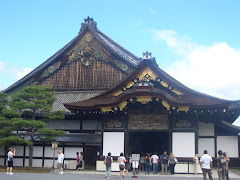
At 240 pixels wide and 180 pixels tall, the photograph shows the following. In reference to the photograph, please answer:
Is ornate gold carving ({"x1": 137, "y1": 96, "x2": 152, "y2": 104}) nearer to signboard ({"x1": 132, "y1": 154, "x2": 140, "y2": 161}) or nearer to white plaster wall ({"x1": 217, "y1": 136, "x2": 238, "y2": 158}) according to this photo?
signboard ({"x1": 132, "y1": 154, "x2": 140, "y2": 161})

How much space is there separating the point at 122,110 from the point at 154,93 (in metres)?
2.89

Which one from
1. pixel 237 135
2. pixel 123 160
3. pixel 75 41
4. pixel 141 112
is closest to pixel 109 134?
pixel 141 112

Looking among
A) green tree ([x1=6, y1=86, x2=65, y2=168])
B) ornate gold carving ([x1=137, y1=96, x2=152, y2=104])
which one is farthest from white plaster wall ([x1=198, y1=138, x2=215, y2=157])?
green tree ([x1=6, y1=86, x2=65, y2=168])

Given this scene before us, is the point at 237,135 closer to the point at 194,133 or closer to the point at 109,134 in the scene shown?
the point at 194,133

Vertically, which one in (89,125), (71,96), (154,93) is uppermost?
(71,96)

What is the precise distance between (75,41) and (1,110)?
1051 cm

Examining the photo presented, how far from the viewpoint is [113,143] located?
24938mm

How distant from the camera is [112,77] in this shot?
108 feet

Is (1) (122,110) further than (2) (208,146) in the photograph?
No

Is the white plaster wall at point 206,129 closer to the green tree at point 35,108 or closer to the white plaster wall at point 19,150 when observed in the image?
the green tree at point 35,108

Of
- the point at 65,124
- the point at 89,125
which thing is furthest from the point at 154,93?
the point at 65,124

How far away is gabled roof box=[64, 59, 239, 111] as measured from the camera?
911 inches

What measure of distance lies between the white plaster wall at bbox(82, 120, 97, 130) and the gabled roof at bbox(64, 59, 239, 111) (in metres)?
3.50

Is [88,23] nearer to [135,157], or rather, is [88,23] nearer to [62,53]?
[62,53]
